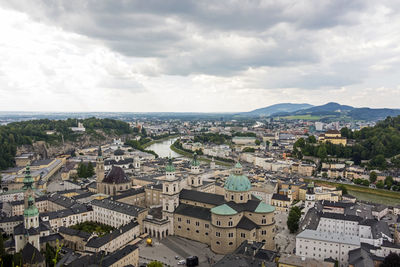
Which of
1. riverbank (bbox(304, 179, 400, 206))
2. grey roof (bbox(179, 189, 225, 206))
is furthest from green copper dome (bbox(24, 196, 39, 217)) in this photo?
riverbank (bbox(304, 179, 400, 206))

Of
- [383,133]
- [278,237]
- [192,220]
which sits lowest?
[278,237]

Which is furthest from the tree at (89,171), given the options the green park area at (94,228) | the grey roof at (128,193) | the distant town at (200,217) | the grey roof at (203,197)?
the grey roof at (203,197)

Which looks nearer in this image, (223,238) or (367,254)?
(367,254)

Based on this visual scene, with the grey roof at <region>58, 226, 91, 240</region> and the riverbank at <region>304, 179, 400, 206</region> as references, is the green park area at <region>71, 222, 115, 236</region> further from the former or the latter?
the riverbank at <region>304, 179, 400, 206</region>

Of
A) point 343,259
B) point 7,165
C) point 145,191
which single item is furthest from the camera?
point 7,165

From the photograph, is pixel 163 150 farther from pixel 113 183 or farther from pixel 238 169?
pixel 238 169

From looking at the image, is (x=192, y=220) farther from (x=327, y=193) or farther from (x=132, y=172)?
(x=132, y=172)

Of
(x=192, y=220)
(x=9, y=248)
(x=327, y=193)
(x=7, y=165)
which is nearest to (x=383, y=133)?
(x=327, y=193)

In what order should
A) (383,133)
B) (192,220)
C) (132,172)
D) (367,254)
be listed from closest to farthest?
(367,254), (192,220), (132,172), (383,133)
